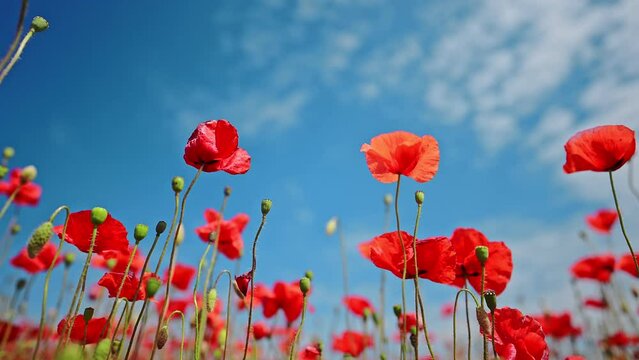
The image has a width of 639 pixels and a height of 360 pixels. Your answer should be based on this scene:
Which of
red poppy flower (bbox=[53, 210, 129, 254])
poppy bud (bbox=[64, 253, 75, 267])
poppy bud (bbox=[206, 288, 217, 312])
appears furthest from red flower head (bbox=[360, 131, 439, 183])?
poppy bud (bbox=[64, 253, 75, 267])

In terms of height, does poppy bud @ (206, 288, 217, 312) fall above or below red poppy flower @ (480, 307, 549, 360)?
above

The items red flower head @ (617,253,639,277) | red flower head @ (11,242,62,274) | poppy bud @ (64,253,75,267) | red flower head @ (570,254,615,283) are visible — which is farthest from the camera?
red flower head @ (570,254,615,283)

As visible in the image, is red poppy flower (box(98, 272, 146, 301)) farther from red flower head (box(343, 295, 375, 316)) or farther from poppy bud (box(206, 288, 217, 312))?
red flower head (box(343, 295, 375, 316))

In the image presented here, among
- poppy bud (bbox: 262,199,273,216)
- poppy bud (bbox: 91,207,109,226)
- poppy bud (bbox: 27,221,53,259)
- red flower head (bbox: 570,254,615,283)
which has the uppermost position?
red flower head (bbox: 570,254,615,283)

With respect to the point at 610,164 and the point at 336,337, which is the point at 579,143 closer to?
the point at 610,164

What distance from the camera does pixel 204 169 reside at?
2.00m

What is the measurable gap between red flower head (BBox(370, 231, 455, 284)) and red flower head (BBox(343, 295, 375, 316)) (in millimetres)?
1427

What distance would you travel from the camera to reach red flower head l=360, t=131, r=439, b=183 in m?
1.94

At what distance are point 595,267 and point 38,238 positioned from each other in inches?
185

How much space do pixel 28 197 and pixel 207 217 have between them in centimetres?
216

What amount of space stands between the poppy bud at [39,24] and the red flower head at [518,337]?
75.9 inches

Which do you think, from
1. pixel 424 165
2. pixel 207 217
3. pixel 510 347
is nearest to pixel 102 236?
pixel 207 217

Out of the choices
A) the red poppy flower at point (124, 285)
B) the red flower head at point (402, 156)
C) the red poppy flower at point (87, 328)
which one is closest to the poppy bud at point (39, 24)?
the red poppy flower at point (124, 285)

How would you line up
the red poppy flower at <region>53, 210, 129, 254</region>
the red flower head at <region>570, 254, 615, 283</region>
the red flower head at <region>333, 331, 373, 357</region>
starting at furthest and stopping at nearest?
the red flower head at <region>570, 254, 615, 283</region>, the red flower head at <region>333, 331, 373, 357</region>, the red poppy flower at <region>53, 210, 129, 254</region>
